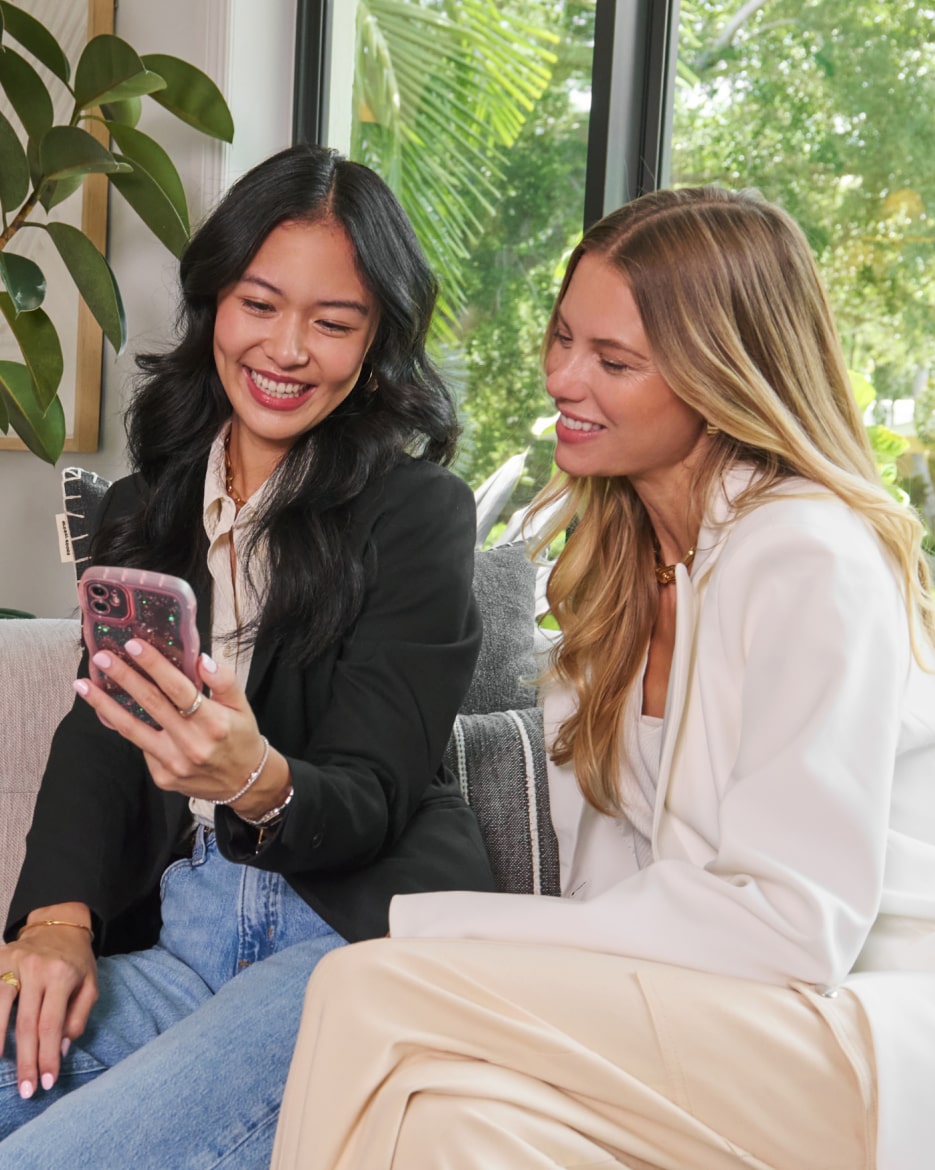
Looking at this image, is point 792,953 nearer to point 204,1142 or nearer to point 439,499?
point 204,1142

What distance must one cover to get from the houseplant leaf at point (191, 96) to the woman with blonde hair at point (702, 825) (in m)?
1.25

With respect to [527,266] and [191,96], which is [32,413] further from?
[527,266]

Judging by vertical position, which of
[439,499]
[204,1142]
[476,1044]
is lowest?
[204,1142]

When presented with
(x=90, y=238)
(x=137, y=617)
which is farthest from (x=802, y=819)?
(x=90, y=238)

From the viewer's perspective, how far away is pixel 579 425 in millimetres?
1469

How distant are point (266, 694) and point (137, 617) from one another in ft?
1.25

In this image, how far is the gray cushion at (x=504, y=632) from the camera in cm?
191

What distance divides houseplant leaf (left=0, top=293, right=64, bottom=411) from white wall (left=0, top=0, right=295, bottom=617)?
18.7 inches

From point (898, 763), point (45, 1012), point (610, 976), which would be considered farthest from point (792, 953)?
point (45, 1012)

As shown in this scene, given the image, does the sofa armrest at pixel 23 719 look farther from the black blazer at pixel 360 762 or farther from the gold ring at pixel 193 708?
the gold ring at pixel 193 708

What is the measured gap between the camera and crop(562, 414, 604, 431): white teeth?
4.78 ft

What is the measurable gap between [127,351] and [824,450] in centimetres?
212

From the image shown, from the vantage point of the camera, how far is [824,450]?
141cm

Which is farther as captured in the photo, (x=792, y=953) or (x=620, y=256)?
(x=620, y=256)
